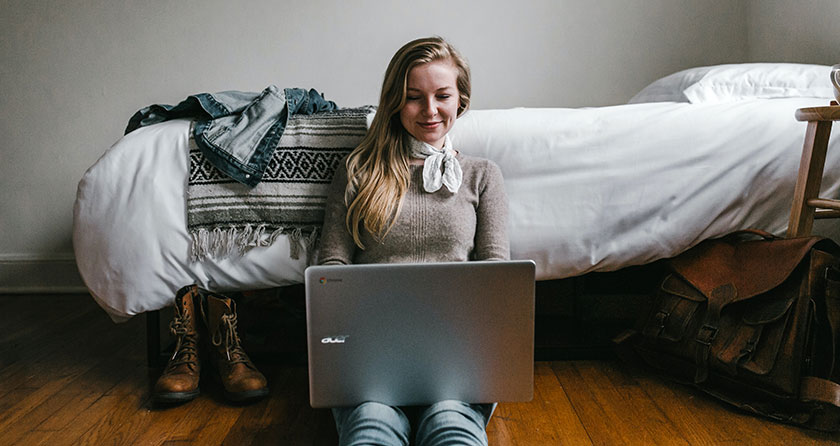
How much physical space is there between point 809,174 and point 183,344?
141cm

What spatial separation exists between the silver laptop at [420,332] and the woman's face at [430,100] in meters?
0.43

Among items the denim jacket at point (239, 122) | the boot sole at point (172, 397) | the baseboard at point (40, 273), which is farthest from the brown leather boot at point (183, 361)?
the baseboard at point (40, 273)

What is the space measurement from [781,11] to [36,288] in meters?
2.90

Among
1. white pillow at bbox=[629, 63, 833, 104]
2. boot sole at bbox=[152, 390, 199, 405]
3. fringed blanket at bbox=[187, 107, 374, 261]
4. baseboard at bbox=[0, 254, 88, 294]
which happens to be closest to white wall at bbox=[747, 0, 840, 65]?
white pillow at bbox=[629, 63, 833, 104]

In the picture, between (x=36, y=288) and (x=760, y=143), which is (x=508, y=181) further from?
(x=36, y=288)

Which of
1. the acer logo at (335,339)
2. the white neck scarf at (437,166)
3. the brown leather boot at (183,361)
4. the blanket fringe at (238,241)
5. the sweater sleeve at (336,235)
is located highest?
the white neck scarf at (437,166)

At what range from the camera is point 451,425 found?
97cm

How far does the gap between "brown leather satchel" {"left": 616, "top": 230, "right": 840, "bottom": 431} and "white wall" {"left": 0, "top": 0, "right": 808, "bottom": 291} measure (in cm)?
125

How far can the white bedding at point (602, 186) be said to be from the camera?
146 cm

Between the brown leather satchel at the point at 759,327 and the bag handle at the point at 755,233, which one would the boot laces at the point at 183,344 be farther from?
the bag handle at the point at 755,233

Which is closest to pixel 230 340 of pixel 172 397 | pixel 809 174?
pixel 172 397

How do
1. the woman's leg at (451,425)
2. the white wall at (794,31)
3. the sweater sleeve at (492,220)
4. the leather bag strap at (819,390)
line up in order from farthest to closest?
1. the white wall at (794,31)
2. the sweater sleeve at (492,220)
3. the leather bag strap at (819,390)
4. the woman's leg at (451,425)

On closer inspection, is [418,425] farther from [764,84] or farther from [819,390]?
[764,84]

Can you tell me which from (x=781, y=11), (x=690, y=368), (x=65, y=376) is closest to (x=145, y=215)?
(x=65, y=376)
